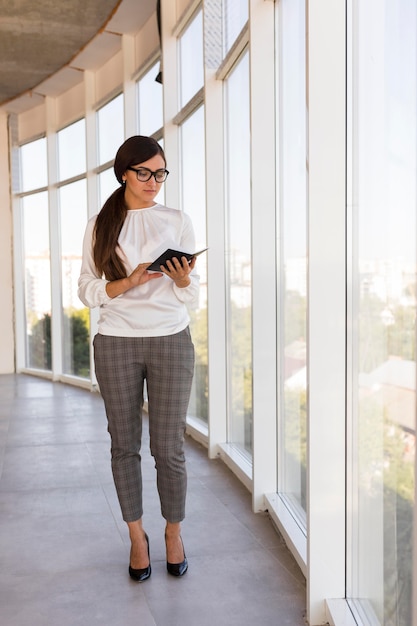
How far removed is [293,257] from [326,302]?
0.96 metres

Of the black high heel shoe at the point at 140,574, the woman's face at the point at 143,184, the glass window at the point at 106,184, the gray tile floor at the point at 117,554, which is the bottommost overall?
the gray tile floor at the point at 117,554

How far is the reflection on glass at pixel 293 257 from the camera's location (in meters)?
2.88

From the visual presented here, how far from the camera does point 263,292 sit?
10.6 ft

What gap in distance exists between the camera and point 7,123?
9578 millimetres

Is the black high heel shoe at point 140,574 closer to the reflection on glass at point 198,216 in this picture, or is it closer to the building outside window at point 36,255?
the reflection on glass at point 198,216

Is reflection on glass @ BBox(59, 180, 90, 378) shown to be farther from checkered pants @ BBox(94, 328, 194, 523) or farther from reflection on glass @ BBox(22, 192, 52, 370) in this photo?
checkered pants @ BBox(94, 328, 194, 523)

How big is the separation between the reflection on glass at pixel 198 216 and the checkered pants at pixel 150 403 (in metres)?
2.32

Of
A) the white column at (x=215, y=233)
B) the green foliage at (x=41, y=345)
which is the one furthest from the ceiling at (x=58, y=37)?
the green foliage at (x=41, y=345)

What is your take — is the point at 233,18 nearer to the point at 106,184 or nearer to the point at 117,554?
the point at 117,554

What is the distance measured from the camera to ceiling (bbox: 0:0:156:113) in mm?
5965

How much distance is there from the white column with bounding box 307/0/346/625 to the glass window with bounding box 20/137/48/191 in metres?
7.65

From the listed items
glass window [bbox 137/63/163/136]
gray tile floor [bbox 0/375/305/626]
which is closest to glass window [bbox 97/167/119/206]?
glass window [bbox 137/63/163/136]

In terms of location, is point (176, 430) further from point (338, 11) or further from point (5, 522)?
point (338, 11)

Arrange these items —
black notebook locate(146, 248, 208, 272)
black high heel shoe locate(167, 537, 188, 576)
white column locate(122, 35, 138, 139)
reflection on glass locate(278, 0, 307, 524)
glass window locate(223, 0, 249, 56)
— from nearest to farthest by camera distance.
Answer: black notebook locate(146, 248, 208, 272) < black high heel shoe locate(167, 537, 188, 576) < reflection on glass locate(278, 0, 307, 524) < glass window locate(223, 0, 249, 56) < white column locate(122, 35, 138, 139)
